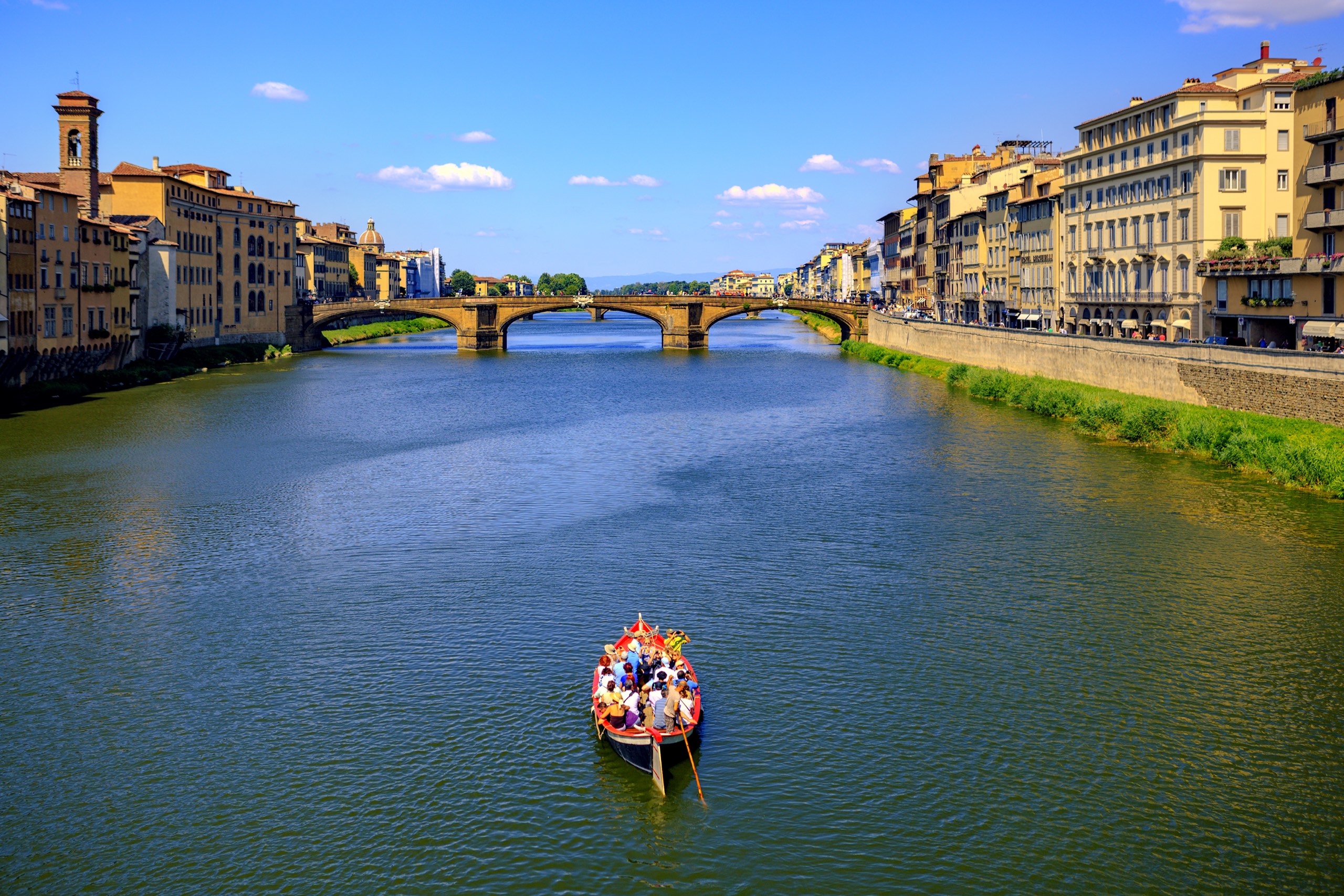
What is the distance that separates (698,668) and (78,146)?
7707 cm

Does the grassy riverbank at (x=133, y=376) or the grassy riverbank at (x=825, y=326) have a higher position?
the grassy riverbank at (x=825, y=326)

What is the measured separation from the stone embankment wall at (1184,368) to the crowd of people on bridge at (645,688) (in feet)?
102

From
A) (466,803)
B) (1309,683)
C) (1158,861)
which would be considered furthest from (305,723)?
(1309,683)

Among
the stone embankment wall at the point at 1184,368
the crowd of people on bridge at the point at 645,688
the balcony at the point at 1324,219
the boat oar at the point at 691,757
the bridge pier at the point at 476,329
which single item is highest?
the balcony at the point at 1324,219

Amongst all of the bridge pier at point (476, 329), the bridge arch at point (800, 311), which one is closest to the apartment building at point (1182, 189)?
the bridge arch at point (800, 311)

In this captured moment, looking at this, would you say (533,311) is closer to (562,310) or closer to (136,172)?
(562,310)

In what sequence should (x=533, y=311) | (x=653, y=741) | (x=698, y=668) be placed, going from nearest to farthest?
(x=653, y=741) → (x=698, y=668) → (x=533, y=311)

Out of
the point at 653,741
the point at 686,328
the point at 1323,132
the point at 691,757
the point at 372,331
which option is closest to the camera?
the point at 691,757

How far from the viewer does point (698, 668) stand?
25.8 meters

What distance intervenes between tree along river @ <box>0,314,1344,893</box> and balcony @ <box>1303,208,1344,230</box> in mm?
14626

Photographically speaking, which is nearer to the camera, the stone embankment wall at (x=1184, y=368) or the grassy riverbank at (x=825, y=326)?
the stone embankment wall at (x=1184, y=368)

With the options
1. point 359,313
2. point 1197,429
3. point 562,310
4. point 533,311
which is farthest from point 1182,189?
point 359,313

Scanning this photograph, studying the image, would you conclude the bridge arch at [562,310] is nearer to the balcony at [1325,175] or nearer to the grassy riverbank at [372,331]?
the grassy riverbank at [372,331]

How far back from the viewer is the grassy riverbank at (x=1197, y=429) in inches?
1618
